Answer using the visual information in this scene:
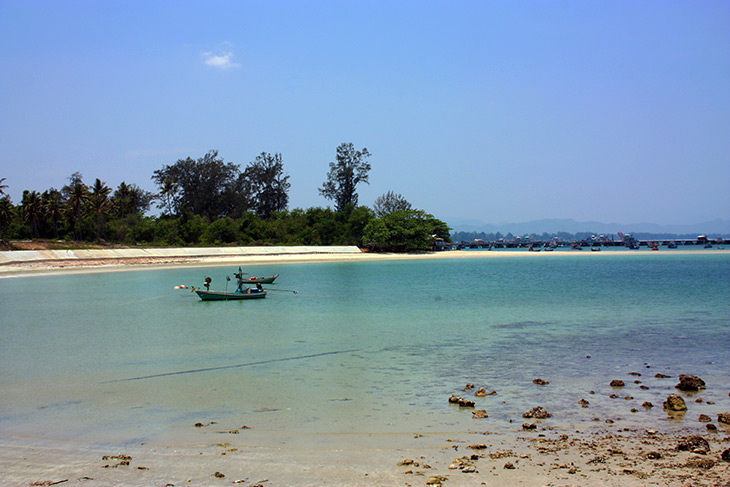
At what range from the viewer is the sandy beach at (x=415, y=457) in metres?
7.28

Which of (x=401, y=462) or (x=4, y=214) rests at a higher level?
(x=4, y=214)

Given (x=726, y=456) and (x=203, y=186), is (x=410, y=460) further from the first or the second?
(x=203, y=186)

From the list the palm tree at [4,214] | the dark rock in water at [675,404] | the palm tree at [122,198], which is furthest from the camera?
the palm tree at [122,198]

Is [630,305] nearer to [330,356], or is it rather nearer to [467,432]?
[330,356]

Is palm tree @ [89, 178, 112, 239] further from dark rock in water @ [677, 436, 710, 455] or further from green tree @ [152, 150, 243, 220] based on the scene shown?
dark rock in water @ [677, 436, 710, 455]

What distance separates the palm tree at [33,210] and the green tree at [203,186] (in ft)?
75.9

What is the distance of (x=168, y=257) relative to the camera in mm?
65125

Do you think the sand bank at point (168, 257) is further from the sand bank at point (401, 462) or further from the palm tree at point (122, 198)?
the sand bank at point (401, 462)

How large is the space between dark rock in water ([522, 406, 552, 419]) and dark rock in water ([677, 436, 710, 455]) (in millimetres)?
2229

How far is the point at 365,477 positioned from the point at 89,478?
3.51m

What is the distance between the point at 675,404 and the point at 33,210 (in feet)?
249

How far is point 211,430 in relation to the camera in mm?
9695

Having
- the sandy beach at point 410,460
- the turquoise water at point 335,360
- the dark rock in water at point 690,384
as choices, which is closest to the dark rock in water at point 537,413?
the turquoise water at point 335,360

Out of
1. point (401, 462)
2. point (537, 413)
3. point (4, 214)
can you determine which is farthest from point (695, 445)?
point (4, 214)
